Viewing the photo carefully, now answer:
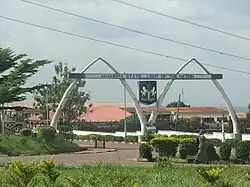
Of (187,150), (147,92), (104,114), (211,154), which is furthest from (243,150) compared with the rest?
(104,114)

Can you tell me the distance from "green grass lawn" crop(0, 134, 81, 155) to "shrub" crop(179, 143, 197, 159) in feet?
33.9

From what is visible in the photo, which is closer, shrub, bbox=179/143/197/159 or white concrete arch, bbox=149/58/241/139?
shrub, bbox=179/143/197/159

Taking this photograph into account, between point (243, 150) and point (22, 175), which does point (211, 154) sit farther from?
point (22, 175)

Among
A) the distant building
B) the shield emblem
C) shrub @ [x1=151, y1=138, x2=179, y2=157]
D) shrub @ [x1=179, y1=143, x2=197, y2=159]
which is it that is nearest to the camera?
shrub @ [x1=179, y1=143, x2=197, y2=159]

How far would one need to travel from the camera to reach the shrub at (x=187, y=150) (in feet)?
102

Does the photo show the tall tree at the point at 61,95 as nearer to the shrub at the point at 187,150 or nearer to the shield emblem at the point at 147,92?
the shield emblem at the point at 147,92

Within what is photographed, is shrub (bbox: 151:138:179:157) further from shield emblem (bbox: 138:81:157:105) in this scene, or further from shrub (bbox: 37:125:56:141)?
shield emblem (bbox: 138:81:157:105)

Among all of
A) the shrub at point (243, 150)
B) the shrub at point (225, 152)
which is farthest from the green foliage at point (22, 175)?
the shrub at point (243, 150)

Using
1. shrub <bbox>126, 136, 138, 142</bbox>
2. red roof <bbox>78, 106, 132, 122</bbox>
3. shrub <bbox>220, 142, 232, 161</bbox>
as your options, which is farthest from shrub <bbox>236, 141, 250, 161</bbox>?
red roof <bbox>78, 106, 132, 122</bbox>

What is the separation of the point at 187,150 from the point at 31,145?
11733 millimetres

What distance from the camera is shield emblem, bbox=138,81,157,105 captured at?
56.6 metres

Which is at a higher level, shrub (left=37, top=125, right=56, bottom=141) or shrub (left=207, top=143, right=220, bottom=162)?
shrub (left=37, top=125, right=56, bottom=141)

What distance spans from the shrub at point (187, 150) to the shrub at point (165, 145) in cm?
107

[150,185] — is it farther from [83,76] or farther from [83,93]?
[83,93]
